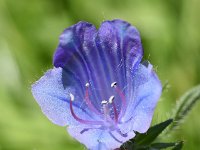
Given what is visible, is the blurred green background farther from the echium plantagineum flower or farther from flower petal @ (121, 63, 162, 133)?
flower petal @ (121, 63, 162, 133)

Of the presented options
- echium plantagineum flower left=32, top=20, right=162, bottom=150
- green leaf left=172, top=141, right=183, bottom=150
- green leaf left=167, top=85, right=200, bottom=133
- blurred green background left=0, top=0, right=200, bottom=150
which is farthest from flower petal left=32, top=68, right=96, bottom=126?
blurred green background left=0, top=0, right=200, bottom=150

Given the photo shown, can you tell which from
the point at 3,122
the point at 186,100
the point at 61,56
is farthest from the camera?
the point at 3,122

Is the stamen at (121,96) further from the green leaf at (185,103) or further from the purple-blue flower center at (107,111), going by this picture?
the green leaf at (185,103)

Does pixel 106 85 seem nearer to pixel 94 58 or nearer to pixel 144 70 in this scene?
pixel 94 58

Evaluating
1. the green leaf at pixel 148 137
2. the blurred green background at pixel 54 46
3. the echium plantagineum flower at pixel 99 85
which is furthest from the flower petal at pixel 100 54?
the blurred green background at pixel 54 46

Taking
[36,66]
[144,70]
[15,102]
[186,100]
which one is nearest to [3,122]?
[15,102]
